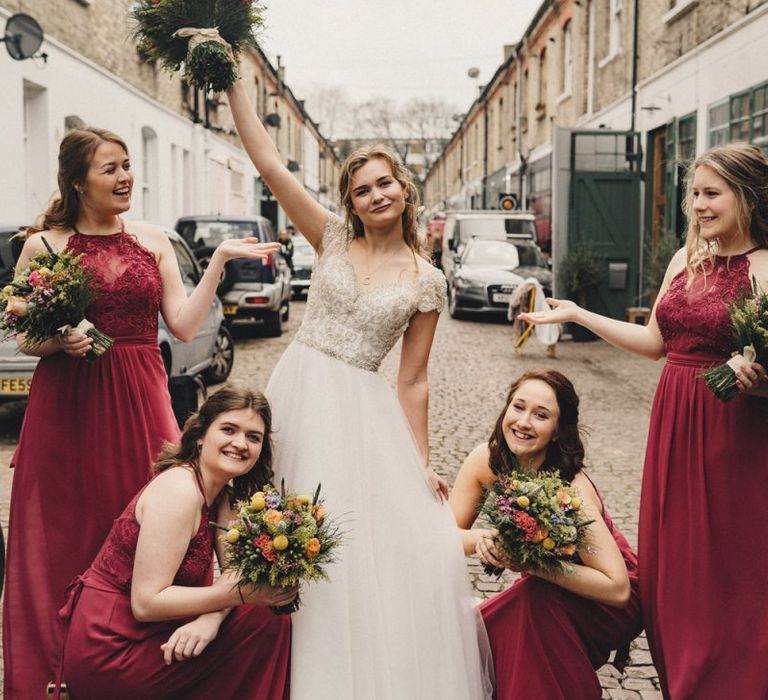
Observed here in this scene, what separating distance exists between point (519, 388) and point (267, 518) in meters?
1.19

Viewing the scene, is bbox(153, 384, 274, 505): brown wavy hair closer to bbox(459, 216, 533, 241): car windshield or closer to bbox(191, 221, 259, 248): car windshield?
bbox(191, 221, 259, 248): car windshield

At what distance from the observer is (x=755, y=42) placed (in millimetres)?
12195

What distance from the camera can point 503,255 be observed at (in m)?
19.0

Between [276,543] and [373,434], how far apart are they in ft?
2.28

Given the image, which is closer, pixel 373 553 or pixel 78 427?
pixel 373 553

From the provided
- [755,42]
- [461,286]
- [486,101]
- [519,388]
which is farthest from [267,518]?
[486,101]

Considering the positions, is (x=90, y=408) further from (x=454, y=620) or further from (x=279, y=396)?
(x=454, y=620)

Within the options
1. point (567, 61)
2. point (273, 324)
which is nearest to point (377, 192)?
point (273, 324)

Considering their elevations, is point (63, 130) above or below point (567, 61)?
below

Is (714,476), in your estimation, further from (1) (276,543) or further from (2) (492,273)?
(2) (492,273)

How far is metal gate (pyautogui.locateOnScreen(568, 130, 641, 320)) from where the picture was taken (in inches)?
622

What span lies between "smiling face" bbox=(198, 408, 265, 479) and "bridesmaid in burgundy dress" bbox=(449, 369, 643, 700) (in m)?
0.85

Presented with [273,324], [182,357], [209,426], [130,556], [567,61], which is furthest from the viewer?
[567,61]

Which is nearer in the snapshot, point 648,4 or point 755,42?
point 755,42
